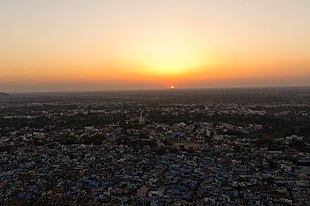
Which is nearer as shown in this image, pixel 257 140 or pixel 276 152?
pixel 276 152

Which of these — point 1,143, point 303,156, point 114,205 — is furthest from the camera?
point 1,143

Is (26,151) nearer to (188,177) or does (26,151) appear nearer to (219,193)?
(188,177)

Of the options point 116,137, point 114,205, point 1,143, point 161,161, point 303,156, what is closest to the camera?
point 114,205

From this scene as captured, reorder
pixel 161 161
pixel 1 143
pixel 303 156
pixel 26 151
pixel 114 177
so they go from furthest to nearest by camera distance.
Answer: pixel 1 143 → pixel 26 151 → pixel 303 156 → pixel 161 161 → pixel 114 177

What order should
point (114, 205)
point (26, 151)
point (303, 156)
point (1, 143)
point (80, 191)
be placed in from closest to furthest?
point (114, 205) → point (80, 191) → point (303, 156) → point (26, 151) → point (1, 143)

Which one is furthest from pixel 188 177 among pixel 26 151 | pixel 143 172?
pixel 26 151

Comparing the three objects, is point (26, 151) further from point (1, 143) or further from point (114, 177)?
point (114, 177)

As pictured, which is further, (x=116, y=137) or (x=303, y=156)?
(x=116, y=137)

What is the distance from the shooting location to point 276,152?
14.4 metres

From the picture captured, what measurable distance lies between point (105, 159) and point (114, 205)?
195 inches

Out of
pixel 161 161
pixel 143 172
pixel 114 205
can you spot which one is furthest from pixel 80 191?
pixel 161 161

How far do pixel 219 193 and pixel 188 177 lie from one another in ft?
5.28

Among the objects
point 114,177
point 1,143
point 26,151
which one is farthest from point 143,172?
point 1,143

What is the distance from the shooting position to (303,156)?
13.4 meters
